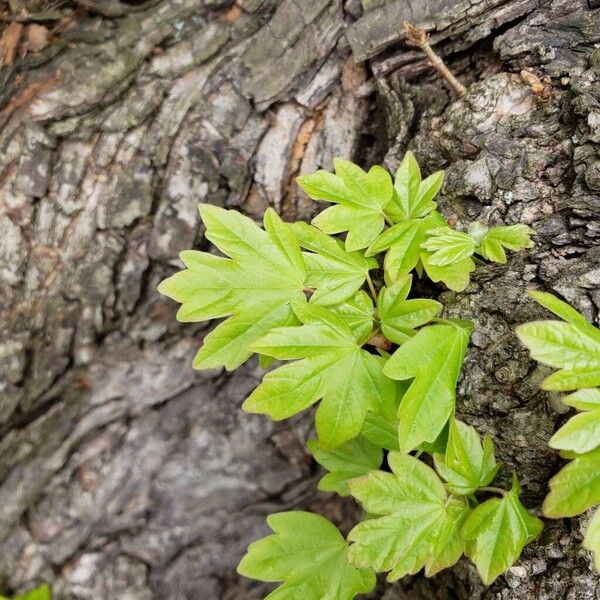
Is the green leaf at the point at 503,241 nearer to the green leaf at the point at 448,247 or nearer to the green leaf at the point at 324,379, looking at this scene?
the green leaf at the point at 448,247

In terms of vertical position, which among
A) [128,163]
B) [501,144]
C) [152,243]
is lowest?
[501,144]

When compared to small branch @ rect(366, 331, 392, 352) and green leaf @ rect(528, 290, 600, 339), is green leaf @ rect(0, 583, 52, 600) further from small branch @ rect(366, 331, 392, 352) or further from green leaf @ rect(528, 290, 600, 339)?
green leaf @ rect(528, 290, 600, 339)

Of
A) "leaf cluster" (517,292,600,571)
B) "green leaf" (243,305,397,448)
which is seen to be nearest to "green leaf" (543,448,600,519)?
"leaf cluster" (517,292,600,571)

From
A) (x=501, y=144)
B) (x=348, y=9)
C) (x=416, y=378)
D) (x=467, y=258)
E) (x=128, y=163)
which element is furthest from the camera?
(x=128, y=163)

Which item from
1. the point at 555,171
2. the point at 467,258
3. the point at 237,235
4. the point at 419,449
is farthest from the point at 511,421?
the point at 237,235

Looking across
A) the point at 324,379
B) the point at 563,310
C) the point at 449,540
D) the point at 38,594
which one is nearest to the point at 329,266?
the point at 324,379

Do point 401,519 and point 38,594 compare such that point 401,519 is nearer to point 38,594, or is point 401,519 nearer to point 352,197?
point 352,197

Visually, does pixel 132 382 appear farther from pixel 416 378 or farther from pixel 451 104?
pixel 451 104
